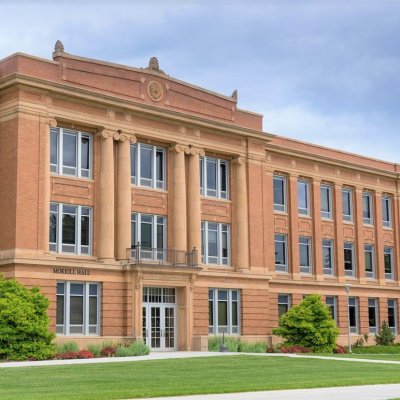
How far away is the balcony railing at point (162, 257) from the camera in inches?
1636

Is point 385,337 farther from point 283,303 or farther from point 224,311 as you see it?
point 224,311

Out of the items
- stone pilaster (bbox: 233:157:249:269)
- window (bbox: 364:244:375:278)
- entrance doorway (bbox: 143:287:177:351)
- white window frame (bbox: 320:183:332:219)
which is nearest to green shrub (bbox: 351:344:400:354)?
stone pilaster (bbox: 233:157:249:269)

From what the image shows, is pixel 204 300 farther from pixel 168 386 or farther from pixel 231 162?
pixel 168 386

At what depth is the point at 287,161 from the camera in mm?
53094

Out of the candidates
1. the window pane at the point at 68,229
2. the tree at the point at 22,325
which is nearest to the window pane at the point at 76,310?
the window pane at the point at 68,229

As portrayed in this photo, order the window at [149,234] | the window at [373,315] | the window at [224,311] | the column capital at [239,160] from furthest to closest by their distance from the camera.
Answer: the window at [373,315] → the column capital at [239,160] → the window at [224,311] → the window at [149,234]

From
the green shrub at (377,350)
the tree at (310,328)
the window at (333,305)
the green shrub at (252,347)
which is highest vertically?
the window at (333,305)

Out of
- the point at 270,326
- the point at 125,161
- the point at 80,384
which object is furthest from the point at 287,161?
the point at 80,384

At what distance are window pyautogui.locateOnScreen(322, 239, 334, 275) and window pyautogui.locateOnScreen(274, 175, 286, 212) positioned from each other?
16.5 feet

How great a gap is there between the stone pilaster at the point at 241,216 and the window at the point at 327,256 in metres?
10.3

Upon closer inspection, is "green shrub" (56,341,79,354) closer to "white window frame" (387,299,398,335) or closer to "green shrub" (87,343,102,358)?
"green shrub" (87,343,102,358)

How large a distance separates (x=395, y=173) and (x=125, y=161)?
28.2 metres

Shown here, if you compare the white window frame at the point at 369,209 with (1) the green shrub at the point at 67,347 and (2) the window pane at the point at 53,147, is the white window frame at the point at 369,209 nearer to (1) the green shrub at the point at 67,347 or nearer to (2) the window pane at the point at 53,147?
(2) the window pane at the point at 53,147

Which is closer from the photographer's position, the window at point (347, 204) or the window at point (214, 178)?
the window at point (214, 178)
